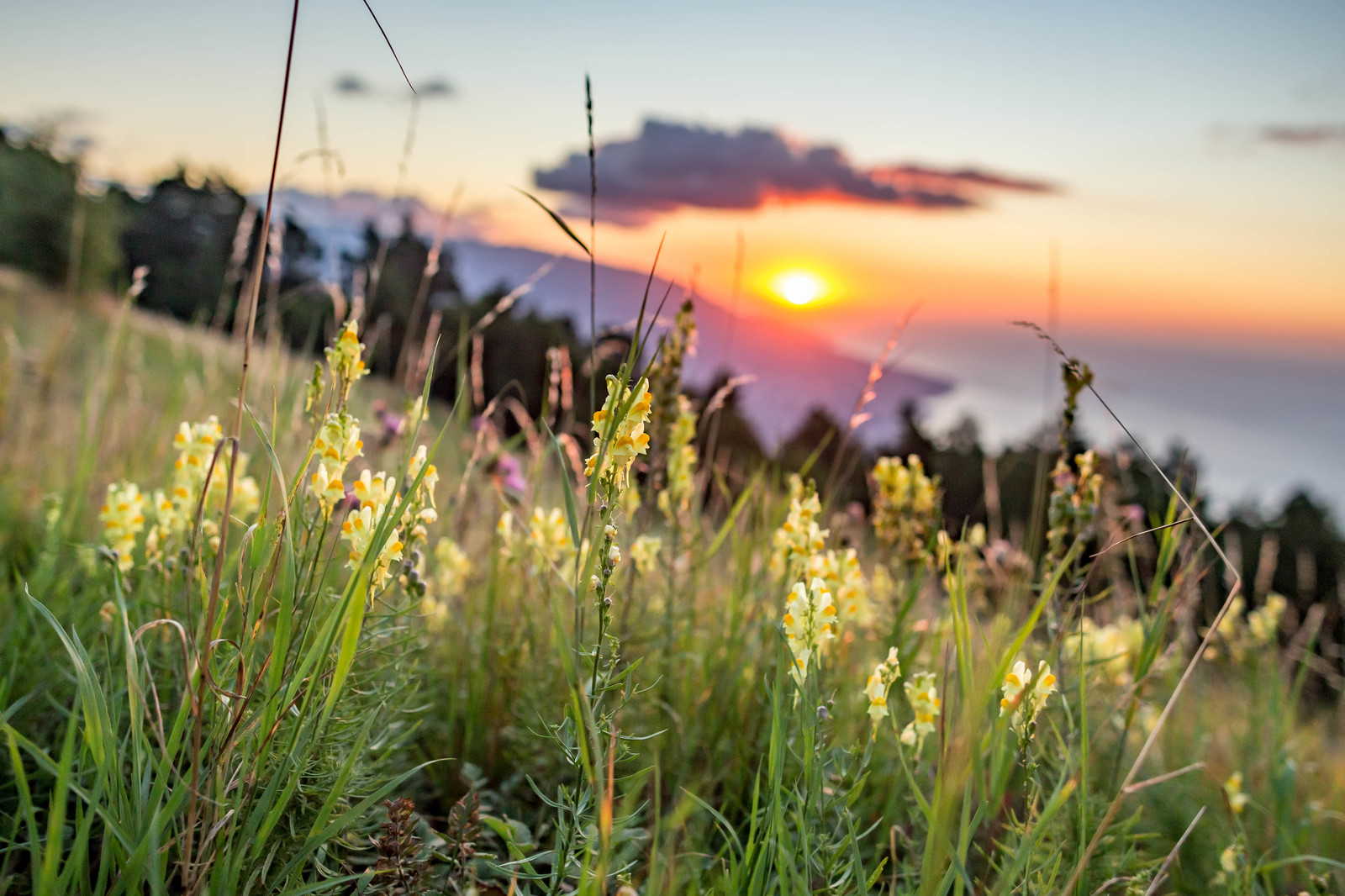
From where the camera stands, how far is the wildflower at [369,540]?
4.28 feet

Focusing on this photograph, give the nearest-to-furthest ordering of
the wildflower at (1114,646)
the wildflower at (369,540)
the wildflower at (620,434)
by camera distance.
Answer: the wildflower at (620,434), the wildflower at (369,540), the wildflower at (1114,646)

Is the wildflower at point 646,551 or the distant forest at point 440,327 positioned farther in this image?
the distant forest at point 440,327

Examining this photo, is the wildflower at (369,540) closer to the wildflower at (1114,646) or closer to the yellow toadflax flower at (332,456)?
the yellow toadflax flower at (332,456)

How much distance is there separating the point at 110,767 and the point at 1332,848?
3.76 m

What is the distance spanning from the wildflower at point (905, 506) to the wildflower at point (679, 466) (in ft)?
2.02

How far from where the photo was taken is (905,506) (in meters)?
2.53

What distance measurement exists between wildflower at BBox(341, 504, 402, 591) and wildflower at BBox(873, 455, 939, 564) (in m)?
1.57

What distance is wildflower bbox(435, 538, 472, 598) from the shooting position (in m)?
2.51

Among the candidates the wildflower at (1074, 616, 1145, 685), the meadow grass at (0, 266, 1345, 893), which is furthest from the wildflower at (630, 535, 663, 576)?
the wildflower at (1074, 616, 1145, 685)

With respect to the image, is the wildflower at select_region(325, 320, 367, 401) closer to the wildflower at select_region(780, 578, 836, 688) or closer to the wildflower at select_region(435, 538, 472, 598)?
the wildflower at select_region(780, 578, 836, 688)

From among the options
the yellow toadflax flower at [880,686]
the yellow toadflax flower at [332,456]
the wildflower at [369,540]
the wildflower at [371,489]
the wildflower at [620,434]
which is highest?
the wildflower at [620,434]

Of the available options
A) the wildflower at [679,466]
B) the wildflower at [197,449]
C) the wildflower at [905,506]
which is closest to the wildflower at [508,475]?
the wildflower at [679,466]

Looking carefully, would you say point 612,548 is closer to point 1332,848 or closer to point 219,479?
point 219,479

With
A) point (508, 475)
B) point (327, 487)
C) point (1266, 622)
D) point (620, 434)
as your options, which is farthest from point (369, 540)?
point (1266, 622)
